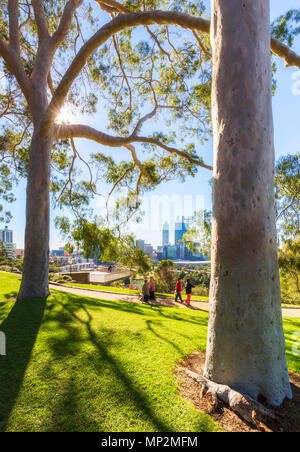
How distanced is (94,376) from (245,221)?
102 inches

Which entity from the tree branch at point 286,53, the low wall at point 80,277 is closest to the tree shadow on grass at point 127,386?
the tree branch at point 286,53

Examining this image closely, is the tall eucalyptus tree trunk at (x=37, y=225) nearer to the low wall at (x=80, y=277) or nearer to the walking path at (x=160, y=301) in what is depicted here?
the walking path at (x=160, y=301)

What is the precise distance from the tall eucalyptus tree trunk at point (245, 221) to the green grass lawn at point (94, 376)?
0.74m

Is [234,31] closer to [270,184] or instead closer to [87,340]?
[270,184]

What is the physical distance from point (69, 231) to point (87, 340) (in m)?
7.88

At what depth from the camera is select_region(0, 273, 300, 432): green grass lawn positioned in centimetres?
200

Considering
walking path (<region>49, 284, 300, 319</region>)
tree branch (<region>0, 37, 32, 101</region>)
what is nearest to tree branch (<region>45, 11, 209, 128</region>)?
tree branch (<region>0, 37, 32, 101</region>)

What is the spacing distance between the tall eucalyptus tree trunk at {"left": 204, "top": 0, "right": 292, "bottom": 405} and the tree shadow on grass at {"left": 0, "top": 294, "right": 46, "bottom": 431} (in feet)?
7.16

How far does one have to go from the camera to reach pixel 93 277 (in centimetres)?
2767

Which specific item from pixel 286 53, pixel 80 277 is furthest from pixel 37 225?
pixel 80 277

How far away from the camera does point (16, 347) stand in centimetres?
332

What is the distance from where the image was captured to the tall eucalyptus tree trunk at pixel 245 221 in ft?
7.67

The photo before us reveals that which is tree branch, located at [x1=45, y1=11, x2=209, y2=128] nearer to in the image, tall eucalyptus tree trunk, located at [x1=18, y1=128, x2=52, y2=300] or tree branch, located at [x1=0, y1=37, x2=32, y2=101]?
tall eucalyptus tree trunk, located at [x1=18, y1=128, x2=52, y2=300]
